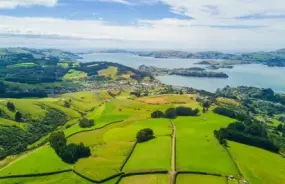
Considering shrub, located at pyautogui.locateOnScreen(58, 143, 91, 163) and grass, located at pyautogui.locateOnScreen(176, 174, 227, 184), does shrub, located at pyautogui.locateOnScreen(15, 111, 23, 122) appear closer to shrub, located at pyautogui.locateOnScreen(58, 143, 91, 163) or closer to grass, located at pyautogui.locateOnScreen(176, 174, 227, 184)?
shrub, located at pyautogui.locateOnScreen(58, 143, 91, 163)

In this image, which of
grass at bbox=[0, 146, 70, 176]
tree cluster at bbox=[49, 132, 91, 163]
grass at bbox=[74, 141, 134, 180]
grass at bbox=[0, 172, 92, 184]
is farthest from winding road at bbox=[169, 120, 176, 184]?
grass at bbox=[0, 146, 70, 176]

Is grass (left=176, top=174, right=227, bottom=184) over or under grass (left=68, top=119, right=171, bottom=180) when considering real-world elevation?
over

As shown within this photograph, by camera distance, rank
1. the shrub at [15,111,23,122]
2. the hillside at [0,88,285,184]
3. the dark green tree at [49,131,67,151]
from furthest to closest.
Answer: the shrub at [15,111,23,122]
the dark green tree at [49,131,67,151]
the hillside at [0,88,285,184]

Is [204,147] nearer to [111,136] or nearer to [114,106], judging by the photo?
[111,136]

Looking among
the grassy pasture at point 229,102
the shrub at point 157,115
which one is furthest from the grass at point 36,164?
the grassy pasture at point 229,102

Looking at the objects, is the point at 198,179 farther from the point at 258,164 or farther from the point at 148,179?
the point at 258,164

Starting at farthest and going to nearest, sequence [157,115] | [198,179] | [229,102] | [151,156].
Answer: [229,102], [157,115], [151,156], [198,179]

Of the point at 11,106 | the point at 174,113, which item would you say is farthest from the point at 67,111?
the point at 174,113
